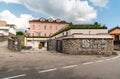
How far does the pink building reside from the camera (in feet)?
252

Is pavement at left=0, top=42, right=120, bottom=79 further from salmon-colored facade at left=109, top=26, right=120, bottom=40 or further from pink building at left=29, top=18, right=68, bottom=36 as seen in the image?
pink building at left=29, top=18, right=68, bottom=36

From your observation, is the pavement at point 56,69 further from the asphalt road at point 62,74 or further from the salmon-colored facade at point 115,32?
the salmon-colored facade at point 115,32

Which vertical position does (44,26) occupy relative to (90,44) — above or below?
above

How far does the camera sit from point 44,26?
77.8m

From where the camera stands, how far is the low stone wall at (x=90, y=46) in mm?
22250

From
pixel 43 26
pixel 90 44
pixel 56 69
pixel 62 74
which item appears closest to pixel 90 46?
pixel 90 44

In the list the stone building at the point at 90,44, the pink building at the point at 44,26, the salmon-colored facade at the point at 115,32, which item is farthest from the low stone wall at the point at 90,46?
the pink building at the point at 44,26

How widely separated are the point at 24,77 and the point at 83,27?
57.9ft

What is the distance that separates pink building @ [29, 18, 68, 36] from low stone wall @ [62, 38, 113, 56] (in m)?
55.6

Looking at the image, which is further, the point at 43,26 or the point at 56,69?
the point at 43,26

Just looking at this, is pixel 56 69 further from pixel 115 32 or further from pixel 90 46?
pixel 115 32

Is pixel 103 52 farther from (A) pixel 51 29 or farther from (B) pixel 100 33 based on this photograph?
(A) pixel 51 29

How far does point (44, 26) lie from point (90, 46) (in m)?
56.9

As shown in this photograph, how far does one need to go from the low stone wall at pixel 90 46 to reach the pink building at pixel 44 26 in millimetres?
55564
